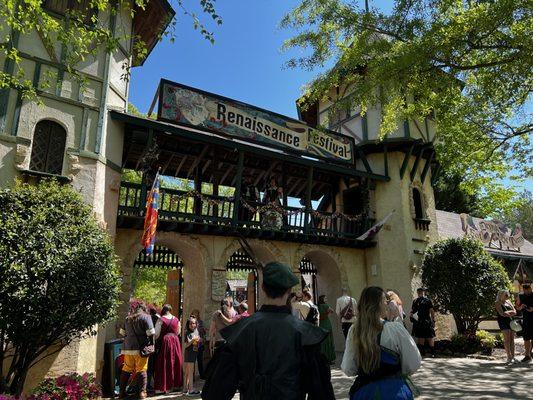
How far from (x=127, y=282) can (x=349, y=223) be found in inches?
343

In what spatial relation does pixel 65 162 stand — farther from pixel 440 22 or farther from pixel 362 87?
pixel 440 22

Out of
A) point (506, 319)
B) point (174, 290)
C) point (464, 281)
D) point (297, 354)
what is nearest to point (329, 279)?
point (464, 281)

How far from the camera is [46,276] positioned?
692 centimetres

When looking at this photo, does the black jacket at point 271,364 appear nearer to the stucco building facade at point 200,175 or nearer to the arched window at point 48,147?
the stucco building facade at point 200,175

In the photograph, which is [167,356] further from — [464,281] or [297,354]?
[464,281]

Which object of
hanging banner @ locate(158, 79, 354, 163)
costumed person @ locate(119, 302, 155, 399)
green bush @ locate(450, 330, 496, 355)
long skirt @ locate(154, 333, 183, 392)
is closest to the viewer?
costumed person @ locate(119, 302, 155, 399)

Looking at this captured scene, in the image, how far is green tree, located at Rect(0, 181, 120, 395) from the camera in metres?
6.59

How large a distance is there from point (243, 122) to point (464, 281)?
888 centimetres

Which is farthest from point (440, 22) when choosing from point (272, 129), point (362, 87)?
point (272, 129)

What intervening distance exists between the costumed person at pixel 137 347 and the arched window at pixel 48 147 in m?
4.10

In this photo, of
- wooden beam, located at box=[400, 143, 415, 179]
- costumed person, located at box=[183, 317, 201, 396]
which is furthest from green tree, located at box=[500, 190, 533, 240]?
costumed person, located at box=[183, 317, 201, 396]

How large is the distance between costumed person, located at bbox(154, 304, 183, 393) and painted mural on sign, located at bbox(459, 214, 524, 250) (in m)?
17.7

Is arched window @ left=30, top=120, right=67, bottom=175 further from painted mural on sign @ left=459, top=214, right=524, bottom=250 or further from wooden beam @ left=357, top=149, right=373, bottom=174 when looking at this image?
painted mural on sign @ left=459, top=214, right=524, bottom=250

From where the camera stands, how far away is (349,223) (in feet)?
51.8
